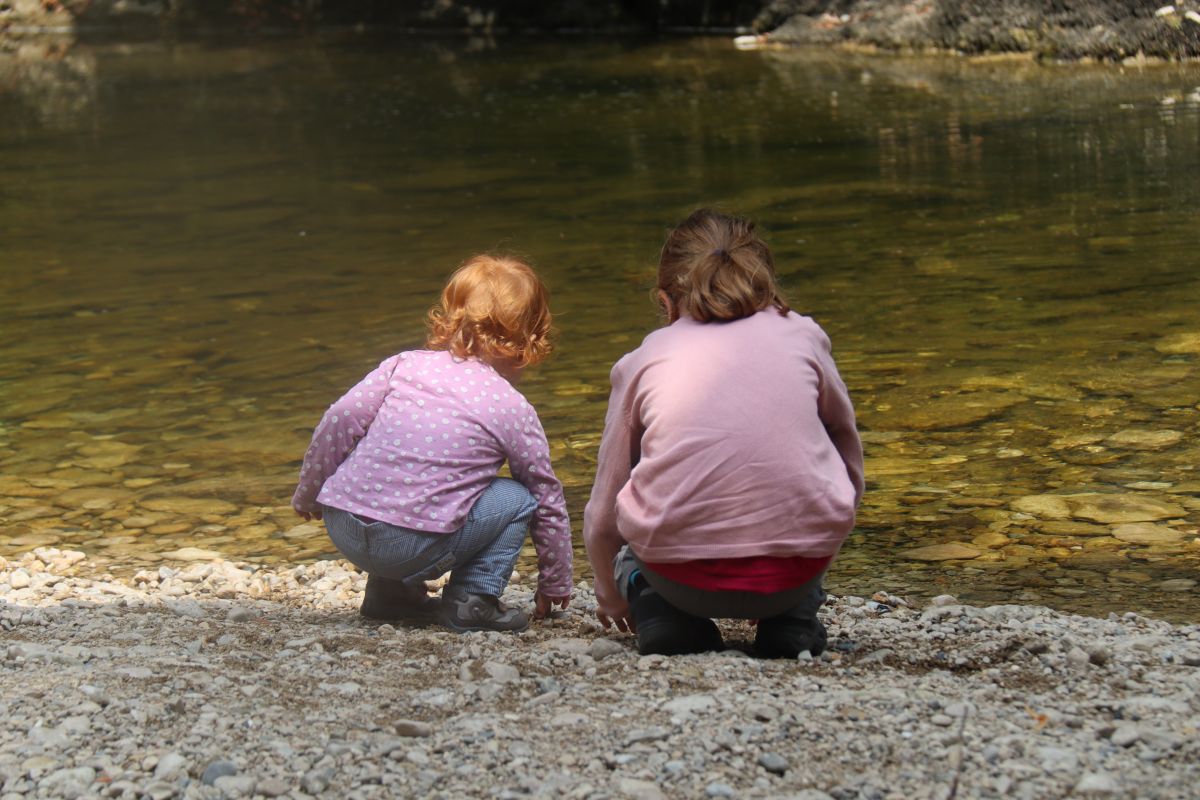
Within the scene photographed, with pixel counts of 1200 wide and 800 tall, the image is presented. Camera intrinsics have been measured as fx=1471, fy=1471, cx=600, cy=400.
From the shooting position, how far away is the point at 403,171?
10695mm

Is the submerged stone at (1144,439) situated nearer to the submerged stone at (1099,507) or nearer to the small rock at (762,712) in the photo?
the submerged stone at (1099,507)

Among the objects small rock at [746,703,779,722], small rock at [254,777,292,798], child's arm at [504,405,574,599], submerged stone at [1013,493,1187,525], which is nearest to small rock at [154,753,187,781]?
small rock at [254,777,292,798]

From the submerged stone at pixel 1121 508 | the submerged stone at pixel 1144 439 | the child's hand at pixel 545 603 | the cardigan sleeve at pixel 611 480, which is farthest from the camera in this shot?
the submerged stone at pixel 1144 439

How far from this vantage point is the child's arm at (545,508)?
319cm

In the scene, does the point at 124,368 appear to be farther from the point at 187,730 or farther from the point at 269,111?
the point at 269,111

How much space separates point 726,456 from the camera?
8.86ft

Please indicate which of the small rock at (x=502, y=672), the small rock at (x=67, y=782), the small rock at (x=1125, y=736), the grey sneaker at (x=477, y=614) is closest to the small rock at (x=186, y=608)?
the grey sneaker at (x=477, y=614)

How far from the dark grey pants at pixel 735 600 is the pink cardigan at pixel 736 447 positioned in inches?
2.9

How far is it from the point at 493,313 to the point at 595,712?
102 centimetres

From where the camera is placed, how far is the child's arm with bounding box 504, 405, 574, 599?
3.19 m

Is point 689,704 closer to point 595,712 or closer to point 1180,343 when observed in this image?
point 595,712

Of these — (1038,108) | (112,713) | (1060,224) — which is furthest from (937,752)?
(1038,108)

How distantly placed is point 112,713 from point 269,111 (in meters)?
12.3

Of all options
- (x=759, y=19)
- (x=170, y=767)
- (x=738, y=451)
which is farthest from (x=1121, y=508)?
(x=759, y=19)
